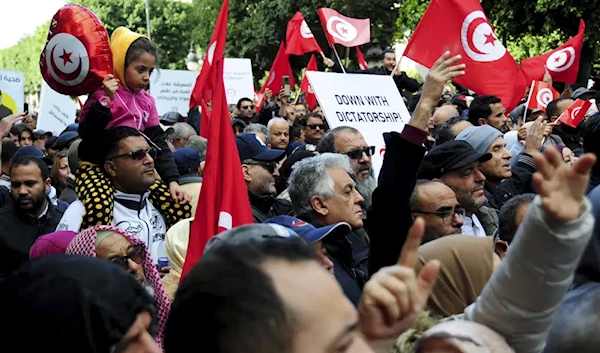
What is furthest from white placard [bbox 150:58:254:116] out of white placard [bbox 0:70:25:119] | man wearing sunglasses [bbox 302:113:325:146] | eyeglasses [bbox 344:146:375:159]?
eyeglasses [bbox 344:146:375:159]

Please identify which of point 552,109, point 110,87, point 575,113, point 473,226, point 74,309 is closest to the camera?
point 74,309

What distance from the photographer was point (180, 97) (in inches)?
613

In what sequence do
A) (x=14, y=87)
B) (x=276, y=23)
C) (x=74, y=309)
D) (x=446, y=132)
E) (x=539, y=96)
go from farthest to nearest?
(x=276, y=23) → (x=14, y=87) → (x=539, y=96) → (x=446, y=132) → (x=74, y=309)

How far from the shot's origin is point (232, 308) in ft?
4.89

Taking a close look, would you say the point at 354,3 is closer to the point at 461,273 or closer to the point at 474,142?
the point at 474,142

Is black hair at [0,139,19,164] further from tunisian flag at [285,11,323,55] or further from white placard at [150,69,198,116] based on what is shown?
white placard at [150,69,198,116]

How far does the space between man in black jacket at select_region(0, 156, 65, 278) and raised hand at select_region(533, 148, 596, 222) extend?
173 inches

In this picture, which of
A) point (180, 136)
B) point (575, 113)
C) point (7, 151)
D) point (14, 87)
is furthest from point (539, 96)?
point (14, 87)

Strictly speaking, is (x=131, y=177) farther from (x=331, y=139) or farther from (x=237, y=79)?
(x=237, y=79)

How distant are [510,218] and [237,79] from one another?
11.5 m

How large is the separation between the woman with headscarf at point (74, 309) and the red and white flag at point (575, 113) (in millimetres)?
7181

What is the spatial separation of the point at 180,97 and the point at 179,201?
34.6ft

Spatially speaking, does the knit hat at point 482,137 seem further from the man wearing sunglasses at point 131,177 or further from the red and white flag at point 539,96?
the red and white flag at point 539,96

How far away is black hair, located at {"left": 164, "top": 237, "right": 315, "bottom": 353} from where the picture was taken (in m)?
1.48
